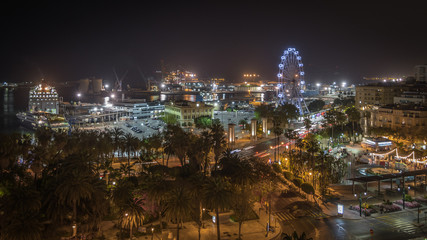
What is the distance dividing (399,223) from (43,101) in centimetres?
8024

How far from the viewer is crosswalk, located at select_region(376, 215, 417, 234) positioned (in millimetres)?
16344

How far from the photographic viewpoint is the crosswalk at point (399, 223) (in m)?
16.3

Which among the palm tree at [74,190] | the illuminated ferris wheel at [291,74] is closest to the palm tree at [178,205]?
the palm tree at [74,190]

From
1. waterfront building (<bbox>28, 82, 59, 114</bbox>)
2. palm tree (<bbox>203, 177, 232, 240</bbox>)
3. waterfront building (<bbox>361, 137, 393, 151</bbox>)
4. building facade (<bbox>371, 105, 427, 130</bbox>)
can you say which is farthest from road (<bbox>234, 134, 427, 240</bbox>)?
waterfront building (<bbox>28, 82, 59, 114</bbox>)

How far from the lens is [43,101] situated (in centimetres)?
7938

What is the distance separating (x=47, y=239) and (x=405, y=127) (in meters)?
36.5

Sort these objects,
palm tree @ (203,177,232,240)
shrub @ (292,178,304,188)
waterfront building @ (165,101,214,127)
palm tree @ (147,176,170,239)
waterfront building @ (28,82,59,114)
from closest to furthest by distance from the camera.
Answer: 1. palm tree @ (203,177,232,240)
2. palm tree @ (147,176,170,239)
3. shrub @ (292,178,304,188)
4. waterfront building @ (165,101,214,127)
5. waterfront building @ (28,82,59,114)

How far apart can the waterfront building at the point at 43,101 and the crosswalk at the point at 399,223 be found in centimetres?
7607

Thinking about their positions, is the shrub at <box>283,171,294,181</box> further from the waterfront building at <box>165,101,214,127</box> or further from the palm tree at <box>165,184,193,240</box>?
the waterfront building at <box>165,101,214,127</box>

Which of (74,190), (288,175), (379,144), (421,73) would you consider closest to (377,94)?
(421,73)

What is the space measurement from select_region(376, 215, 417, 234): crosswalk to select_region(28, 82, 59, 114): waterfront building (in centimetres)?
7607

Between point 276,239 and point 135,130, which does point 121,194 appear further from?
point 135,130

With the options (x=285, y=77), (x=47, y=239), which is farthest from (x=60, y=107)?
(x=47, y=239)

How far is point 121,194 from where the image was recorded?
14.4 m
